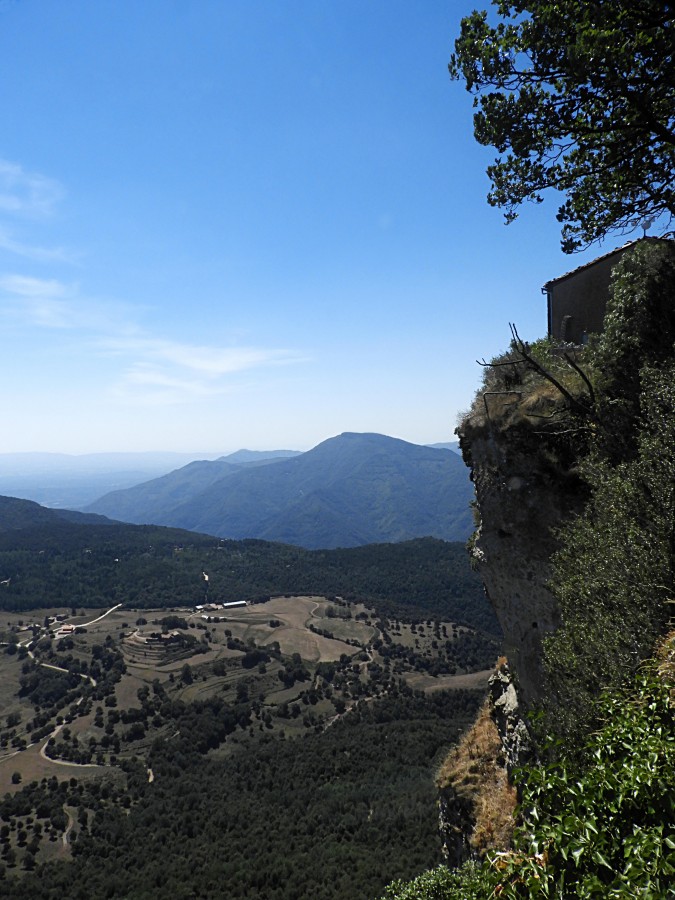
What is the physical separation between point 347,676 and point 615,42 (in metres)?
101

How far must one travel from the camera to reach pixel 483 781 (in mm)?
14930

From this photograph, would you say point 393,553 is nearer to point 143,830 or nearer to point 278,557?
point 278,557

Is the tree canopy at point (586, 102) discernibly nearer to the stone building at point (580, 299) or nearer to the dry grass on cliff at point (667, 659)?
the stone building at point (580, 299)

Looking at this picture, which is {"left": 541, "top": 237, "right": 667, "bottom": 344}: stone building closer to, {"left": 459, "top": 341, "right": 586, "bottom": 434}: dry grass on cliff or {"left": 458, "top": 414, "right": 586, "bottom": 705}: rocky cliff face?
{"left": 459, "top": 341, "right": 586, "bottom": 434}: dry grass on cliff

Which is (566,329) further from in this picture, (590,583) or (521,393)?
(590,583)

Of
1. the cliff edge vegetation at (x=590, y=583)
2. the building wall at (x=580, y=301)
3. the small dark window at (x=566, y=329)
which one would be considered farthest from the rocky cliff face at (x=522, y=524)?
the building wall at (x=580, y=301)

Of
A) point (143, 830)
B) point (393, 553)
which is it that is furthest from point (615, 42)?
point (393, 553)

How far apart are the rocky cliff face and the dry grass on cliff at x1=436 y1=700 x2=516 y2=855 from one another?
3503 mm

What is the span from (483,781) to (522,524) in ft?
28.0

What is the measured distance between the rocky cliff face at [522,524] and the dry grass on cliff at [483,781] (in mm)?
3503

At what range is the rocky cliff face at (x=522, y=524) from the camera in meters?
11.9

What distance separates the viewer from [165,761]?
6800 centimetres

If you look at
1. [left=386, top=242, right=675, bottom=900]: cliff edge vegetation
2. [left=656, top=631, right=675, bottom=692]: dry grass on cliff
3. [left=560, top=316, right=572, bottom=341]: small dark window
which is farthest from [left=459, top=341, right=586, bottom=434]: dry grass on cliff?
[left=656, top=631, right=675, bottom=692]: dry grass on cliff

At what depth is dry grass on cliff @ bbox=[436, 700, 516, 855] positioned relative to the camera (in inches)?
521
